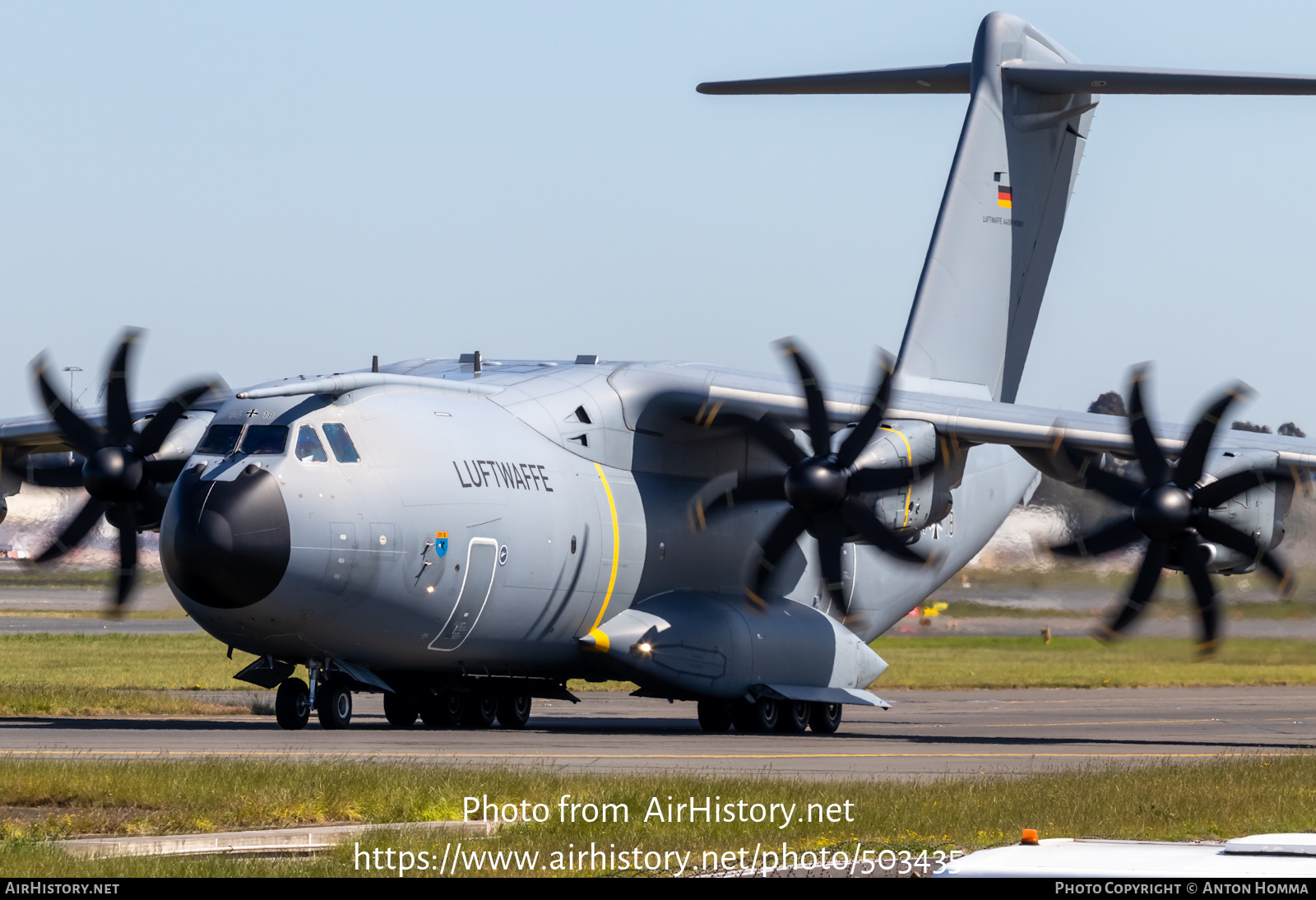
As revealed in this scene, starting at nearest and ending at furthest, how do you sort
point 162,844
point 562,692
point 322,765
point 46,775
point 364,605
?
point 162,844 < point 46,775 < point 322,765 < point 364,605 < point 562,692

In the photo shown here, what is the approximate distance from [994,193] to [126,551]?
13.3 m

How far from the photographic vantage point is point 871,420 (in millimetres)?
20453

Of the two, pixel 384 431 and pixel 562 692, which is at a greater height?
pixel 384 431

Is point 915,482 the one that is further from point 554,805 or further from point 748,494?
point 554,805

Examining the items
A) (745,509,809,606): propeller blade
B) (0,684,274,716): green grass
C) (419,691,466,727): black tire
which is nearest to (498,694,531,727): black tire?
(419,691,466,727): black tire

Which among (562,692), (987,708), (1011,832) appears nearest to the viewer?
(1011,832)

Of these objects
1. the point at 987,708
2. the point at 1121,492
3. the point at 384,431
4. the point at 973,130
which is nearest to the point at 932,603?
the point at 987,708

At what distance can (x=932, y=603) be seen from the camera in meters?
36.8

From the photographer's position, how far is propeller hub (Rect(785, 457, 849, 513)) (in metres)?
20.2

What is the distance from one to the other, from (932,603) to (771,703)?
1418cm

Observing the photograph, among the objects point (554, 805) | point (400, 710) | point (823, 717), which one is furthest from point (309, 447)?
Result: point (823, 717)

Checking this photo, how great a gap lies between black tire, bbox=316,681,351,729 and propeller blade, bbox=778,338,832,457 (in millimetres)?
6056

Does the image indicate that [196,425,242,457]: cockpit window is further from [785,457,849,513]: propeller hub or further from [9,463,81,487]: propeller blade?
[785,457,849,513]: propeller hub

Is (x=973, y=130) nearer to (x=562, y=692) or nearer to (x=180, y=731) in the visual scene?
(x=562, y=692)
